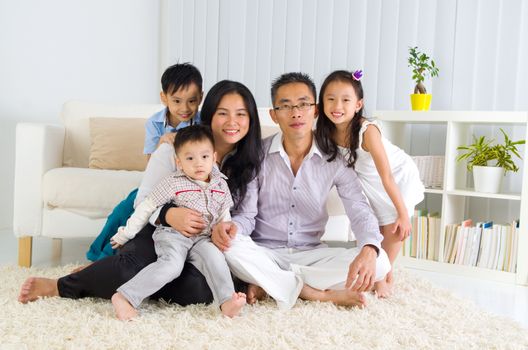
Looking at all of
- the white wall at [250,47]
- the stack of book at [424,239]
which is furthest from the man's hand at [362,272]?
the white wall at [250,47]

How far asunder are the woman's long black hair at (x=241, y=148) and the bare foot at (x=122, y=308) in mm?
522

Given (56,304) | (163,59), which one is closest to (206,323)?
(56,304)

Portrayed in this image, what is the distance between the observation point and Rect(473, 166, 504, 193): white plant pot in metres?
2.64

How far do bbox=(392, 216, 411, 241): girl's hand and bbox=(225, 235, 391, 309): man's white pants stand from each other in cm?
19

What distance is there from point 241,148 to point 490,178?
1.32 meters

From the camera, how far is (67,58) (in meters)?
3.53

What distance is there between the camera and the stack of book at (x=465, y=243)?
2604mm

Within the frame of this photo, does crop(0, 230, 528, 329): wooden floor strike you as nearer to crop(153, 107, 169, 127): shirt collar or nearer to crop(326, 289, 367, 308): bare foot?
crop(326, 289, 367, 308): bare foot

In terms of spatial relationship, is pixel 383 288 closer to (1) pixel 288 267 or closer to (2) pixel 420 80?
(1) pixel 288 267

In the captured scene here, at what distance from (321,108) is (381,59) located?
143 centimetres

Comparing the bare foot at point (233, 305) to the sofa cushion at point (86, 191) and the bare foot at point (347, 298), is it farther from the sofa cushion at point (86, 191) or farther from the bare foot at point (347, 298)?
the sofa cushion at point (86, 191)

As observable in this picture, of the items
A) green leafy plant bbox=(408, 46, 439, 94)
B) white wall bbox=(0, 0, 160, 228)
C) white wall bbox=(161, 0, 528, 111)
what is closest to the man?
green leafy plant bbox=(408, 46, 439, 94)

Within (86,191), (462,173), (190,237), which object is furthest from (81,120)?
(462,173)

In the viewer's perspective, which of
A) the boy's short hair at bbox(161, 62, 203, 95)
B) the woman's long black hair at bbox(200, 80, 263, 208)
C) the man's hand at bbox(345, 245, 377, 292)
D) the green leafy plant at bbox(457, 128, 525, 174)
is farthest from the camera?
the green leafy plant at bbox(457, 128, 525, 174)
